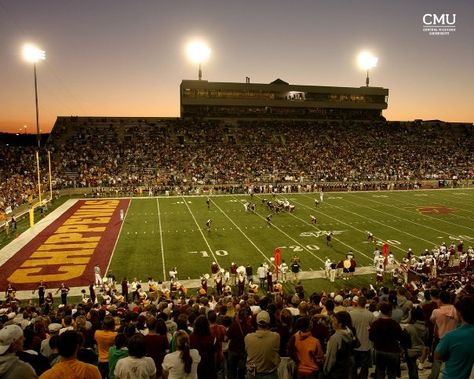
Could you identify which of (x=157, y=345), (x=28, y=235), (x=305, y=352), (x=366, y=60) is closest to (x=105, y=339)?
(x=157, y=345)

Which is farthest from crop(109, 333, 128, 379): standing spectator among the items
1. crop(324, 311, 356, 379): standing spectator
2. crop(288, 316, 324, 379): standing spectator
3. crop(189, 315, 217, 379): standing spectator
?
crop(324, 311, 356, 379): standing spectator

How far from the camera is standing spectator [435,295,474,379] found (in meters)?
3.69

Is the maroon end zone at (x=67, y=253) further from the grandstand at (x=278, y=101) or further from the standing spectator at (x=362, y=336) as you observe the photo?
the grandstand at (x=278, y=101)

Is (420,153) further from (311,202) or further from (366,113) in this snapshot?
(311,202)

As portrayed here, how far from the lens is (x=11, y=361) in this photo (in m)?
3.62

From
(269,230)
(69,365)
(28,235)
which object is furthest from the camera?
(269,230)

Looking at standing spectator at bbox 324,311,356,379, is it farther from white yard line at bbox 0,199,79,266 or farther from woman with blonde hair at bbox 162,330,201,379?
white yard line at bbox 0,199,79,266

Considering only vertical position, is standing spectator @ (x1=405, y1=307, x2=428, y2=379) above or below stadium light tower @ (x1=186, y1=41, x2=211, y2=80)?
below

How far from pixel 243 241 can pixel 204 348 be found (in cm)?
1846

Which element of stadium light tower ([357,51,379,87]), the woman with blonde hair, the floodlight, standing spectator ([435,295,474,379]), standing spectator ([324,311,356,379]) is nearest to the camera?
standing spectator ([435,295,474,379])

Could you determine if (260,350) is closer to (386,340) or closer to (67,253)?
(386,340)

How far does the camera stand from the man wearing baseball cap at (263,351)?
15.6 feet

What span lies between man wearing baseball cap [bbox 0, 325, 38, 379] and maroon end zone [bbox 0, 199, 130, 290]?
14631mm

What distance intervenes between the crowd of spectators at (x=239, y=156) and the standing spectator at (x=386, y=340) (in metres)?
34.3
